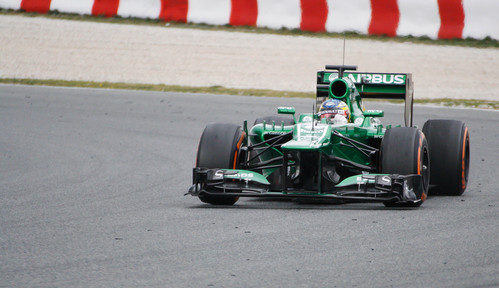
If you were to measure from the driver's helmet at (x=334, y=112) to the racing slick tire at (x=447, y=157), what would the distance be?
3.03 feet

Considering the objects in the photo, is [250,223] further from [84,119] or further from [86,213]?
[84,119]

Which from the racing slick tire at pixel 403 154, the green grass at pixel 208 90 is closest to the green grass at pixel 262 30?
the green grass at pixel 208 90

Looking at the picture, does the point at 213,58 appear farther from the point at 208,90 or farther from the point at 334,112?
the point at 334,112

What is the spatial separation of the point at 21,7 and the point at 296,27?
6946 millimetres

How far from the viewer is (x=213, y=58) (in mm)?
20969

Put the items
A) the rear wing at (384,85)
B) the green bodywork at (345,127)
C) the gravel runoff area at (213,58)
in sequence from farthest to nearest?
the gravel runoff area at (213,58) < the rear wing at (384,85) < the green bodywork at (345,127)

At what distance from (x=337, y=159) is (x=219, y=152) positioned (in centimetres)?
117

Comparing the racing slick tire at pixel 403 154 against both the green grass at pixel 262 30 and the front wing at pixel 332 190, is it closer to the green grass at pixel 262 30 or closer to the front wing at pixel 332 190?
the front wing at pixel 332 190

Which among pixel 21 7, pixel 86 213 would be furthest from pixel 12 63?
pixel 86 213

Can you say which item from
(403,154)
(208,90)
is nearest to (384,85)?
(403,154)

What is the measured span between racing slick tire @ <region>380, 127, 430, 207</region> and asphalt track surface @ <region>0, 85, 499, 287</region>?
0.38 metres

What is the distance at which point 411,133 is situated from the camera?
8.76 metres

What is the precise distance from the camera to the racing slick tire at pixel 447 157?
9.74 meters

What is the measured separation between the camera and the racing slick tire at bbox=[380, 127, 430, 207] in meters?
8.58
